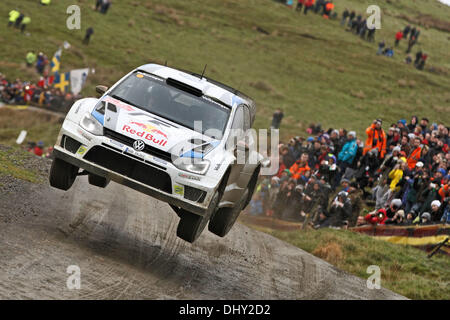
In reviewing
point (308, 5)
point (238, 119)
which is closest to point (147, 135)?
point (238, 119)

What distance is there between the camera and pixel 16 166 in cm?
1231

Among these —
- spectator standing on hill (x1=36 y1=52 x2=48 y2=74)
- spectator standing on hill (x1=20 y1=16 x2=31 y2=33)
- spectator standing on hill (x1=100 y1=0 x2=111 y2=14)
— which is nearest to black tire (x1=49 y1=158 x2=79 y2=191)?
spectator standing on hill (x1=36 y1=52 x2=48 y2=74)

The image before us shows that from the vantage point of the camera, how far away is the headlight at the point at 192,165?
311 inches

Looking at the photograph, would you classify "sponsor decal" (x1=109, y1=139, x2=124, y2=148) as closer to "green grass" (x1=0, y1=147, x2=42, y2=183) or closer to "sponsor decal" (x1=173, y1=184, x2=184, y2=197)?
"sponsor decal" (x1=173, y1=184, x2=184, y2=197)

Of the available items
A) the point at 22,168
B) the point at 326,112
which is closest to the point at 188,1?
the point at 326,112

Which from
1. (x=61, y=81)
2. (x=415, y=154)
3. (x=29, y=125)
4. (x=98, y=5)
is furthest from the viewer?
(x=98, y=5)

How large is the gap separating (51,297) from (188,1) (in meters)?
55.0

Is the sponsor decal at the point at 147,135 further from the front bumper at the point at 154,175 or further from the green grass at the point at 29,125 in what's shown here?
the green grass at the point at 29,125

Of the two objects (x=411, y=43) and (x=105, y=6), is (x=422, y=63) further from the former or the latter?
(x=105, y=6)

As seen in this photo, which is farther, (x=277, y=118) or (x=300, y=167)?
(x=277, y=118)

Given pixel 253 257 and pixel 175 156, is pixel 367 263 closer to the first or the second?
pixel 253 257

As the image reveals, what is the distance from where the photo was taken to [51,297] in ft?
20.2

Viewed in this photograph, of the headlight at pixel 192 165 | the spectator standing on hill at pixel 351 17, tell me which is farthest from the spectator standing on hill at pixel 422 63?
the headlight at pixel 192 165

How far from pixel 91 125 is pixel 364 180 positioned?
34.6 ft
